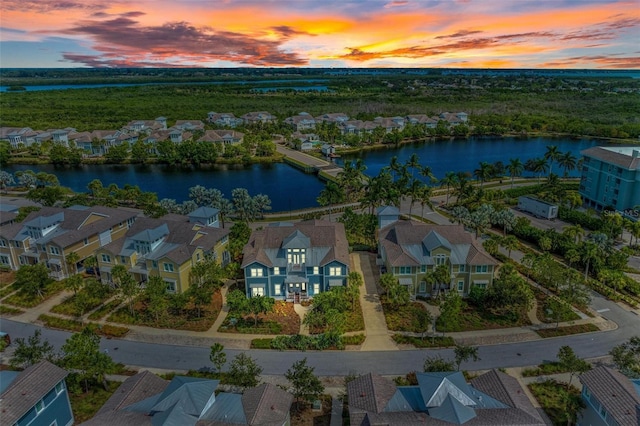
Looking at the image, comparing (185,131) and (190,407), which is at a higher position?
(185,131)

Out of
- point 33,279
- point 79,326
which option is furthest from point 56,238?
point 79,326

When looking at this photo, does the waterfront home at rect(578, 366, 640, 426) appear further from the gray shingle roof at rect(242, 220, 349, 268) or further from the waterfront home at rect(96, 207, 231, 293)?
the waterfront home at rect(96, 207, 231, 293)

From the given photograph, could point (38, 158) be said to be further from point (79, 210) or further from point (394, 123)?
point (394, 123)

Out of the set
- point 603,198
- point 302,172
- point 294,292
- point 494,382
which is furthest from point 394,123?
point 494,382

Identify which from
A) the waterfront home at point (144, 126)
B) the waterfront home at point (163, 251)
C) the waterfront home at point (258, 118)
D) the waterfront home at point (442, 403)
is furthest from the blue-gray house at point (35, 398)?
the waterfront home at point (258, 118)

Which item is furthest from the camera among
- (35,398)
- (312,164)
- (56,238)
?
(312,164)

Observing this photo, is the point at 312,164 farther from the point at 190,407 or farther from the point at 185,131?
the point at 190,407
